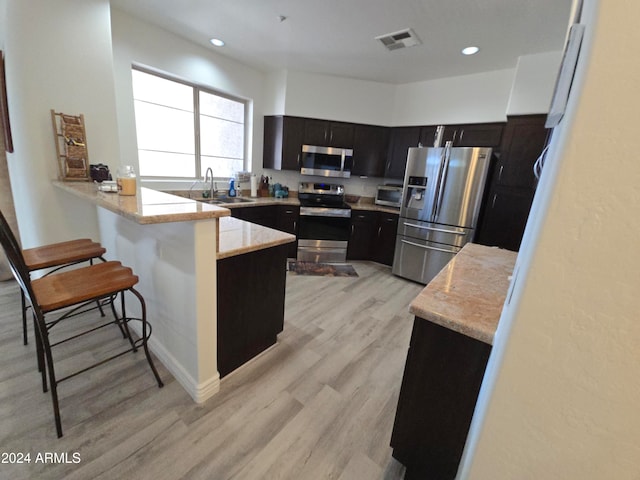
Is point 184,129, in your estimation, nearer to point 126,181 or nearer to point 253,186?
point 253,186

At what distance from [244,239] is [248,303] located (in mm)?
413

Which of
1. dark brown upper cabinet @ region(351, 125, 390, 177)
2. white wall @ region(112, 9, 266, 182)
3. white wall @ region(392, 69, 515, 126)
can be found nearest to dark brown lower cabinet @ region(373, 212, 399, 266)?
dark brown upper cabinet @ region(351, 125, 390, 177)

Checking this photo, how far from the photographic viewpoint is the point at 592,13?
1.59 ft

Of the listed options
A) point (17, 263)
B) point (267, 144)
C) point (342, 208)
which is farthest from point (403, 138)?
point (17, 263)

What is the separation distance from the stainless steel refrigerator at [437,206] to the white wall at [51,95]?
3314 mm

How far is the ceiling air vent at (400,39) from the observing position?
255 cm

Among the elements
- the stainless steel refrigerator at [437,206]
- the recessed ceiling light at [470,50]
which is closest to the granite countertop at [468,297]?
the stainless steel refrigerator at [437,206]

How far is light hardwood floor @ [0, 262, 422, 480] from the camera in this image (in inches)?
48.5

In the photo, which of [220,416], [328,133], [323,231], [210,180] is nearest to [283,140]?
[328,133]

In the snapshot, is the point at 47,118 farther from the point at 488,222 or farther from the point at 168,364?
the point at 488,222

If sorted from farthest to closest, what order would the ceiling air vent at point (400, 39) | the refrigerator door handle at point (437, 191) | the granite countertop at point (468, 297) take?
1. the refrigerator door handle at point (437, 191)
2. the ceiling air vent at point (400, 39)
3. the granite countertop at point (468, 297)

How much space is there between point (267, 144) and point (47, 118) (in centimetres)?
252

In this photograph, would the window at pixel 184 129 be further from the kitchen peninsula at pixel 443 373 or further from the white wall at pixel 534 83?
the white wall at pixel 534 83

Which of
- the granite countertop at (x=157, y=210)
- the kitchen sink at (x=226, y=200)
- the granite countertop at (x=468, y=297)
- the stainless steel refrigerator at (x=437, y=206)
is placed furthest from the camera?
the kitchen sink at (x=226, y=200)
